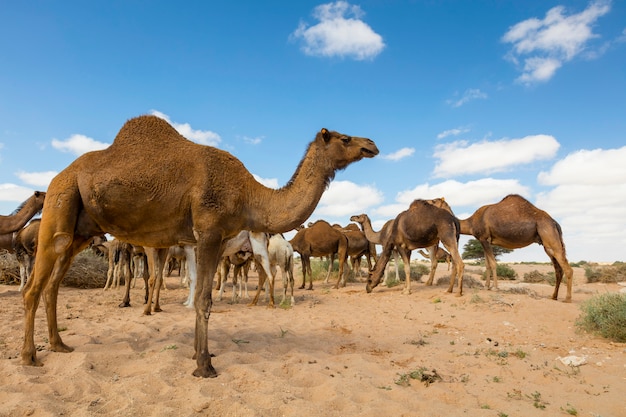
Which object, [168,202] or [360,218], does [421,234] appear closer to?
[360,218]

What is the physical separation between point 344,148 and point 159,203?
2636 millimetres

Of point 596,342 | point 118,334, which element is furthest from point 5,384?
point 596,342

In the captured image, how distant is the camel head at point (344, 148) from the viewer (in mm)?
5863

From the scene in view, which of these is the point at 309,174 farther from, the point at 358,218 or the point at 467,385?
the point at 358,218

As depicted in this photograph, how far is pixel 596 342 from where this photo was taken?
24.6 feet

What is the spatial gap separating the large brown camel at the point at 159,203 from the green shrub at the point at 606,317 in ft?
20.6

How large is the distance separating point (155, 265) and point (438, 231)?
8.67 metres

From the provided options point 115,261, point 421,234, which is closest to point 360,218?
point 421,234

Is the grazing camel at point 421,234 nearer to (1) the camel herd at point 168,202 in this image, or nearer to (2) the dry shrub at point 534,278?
(1) the camel herd at point 168,202

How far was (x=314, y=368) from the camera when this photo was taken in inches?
199

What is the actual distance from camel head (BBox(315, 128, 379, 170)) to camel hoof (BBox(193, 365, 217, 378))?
307 cm

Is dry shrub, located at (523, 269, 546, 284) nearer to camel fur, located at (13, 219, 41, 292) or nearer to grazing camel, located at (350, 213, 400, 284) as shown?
grazing camel, located at (350, 213, 400, 284)

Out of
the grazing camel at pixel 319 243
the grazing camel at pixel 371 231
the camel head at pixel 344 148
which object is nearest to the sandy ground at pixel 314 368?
the camel head at pixel 344 148

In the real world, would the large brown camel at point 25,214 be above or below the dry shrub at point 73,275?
above
